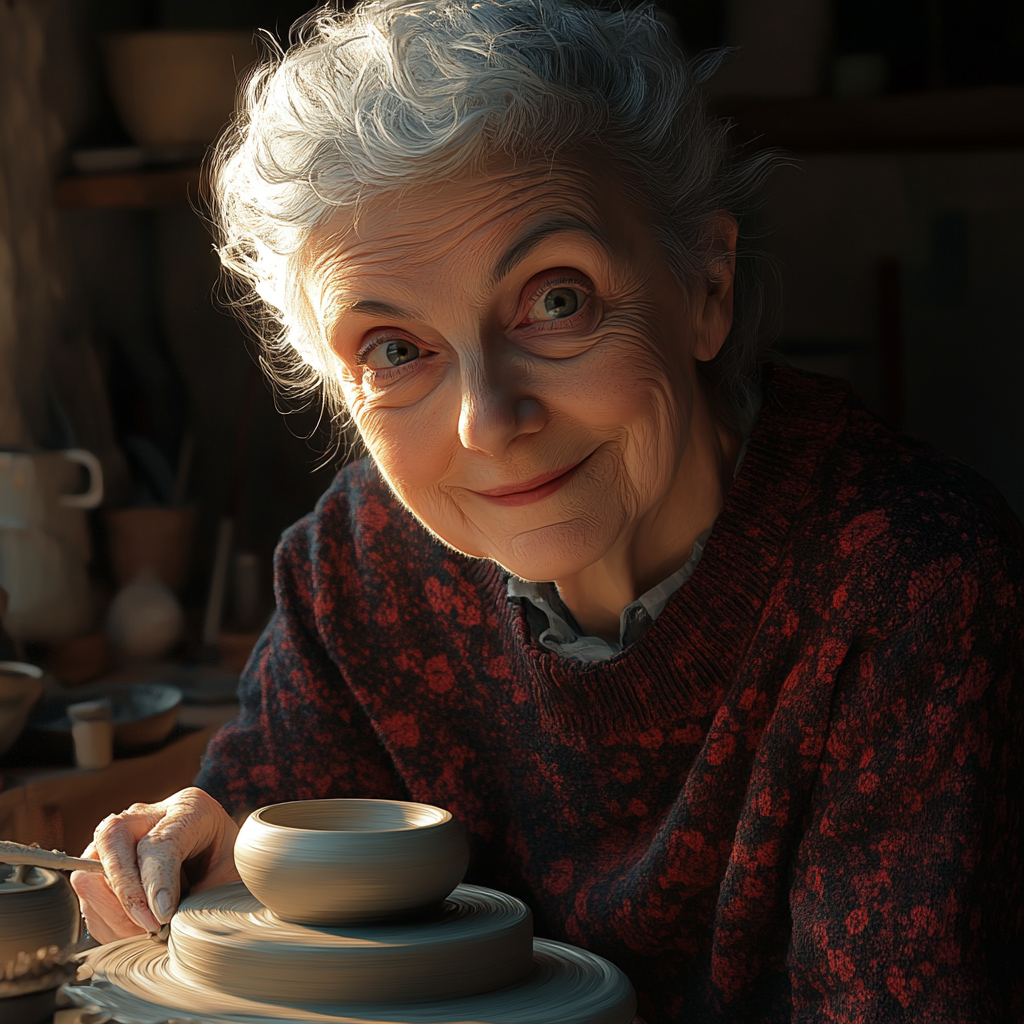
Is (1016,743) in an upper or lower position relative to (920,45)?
lower

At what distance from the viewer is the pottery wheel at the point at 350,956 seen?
1085mm

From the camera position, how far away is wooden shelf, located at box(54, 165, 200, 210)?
2186 mm

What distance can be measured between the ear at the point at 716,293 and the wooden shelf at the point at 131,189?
1.11 meters

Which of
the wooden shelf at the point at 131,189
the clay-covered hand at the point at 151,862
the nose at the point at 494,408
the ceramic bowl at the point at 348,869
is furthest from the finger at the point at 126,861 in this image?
the wooden shelf at the point at 131,189

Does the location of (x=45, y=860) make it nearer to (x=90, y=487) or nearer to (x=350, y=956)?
(x=350, y=956)

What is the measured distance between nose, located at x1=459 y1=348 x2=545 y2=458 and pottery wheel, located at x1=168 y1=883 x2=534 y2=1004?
45 cm

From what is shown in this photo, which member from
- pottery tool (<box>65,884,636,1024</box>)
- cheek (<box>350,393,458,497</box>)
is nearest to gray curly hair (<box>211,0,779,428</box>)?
cheek (<box>350,393,458,497</box>)

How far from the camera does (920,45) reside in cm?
222

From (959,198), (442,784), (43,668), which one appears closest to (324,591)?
(442,784)

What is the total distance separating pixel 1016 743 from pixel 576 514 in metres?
0.51

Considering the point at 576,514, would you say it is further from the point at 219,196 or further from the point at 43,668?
the point at 43,668

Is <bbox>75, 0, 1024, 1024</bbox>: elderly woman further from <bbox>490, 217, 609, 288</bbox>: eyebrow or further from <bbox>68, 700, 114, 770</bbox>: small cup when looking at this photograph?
<bbox>68, 700, 114, 770</bbox>: small cup

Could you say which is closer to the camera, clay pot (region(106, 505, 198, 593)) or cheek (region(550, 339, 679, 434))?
cheek (region(550, 339, 679, 434))

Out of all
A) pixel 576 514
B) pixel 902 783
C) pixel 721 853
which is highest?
pixel 576 514
